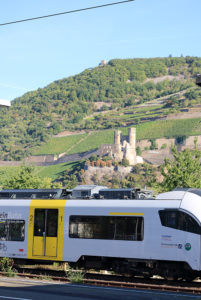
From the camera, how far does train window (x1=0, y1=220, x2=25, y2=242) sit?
23203 mm

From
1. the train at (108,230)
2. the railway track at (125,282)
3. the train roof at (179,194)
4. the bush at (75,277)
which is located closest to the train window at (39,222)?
the train at (108,230)

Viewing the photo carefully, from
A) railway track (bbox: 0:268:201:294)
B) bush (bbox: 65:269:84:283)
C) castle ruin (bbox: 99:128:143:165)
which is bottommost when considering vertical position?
railway track (bbox: 0:268:201:294)

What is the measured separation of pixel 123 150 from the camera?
189125 millimetres

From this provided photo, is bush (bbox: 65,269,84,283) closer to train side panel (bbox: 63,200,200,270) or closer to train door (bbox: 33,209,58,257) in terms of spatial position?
train side panel (bbox: 63,200,200,270)

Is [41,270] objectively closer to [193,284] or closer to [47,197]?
[47,197]

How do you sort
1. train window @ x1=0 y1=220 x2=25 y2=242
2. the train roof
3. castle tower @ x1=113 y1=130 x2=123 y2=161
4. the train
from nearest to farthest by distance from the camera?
the train
the train roof
train window @ x1=0 y1=220 x2=25 y2=242
castle tower @ x1=113 y1=130 x2=123 y2=161

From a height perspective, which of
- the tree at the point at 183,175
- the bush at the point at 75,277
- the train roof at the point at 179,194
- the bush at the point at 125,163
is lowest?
the bush at the point at 75,277

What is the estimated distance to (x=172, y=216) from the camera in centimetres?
1997

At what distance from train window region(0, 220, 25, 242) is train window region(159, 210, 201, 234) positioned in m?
6.88

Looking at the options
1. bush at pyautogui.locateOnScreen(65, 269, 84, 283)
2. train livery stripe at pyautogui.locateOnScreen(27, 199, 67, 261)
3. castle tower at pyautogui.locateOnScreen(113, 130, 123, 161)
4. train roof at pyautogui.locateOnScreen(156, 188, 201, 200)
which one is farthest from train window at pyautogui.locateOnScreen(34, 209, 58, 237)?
castle tower at pyautogui.locateOnScreen(113, 130, 123, 161)

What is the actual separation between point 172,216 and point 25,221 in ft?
23.2

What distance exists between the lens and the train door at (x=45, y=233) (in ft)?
72.9

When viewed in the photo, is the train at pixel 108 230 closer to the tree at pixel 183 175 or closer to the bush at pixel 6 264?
the bush at pixel 6 264

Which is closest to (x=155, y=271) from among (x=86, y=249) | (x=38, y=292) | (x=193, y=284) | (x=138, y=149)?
(x=193, y=284)
